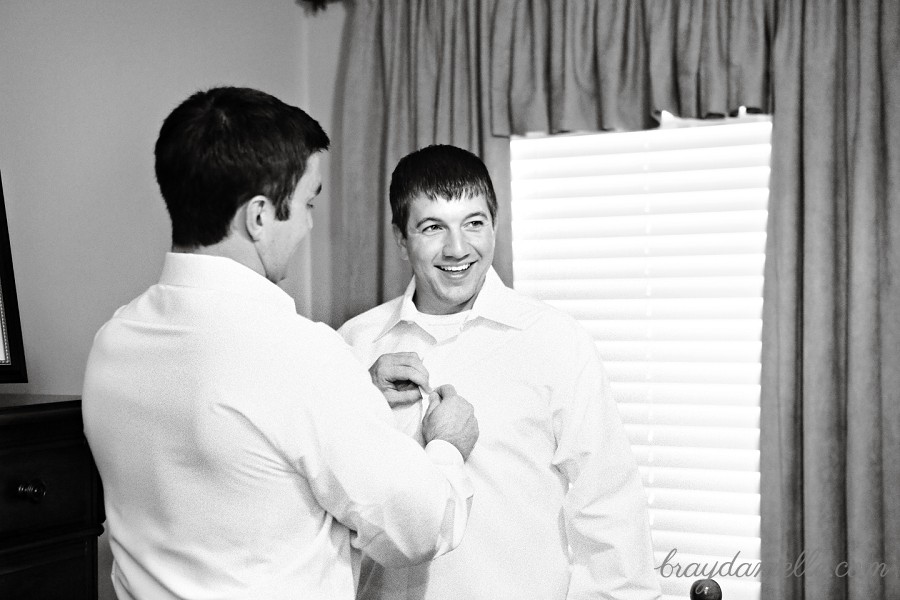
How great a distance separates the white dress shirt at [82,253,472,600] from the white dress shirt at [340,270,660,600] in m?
0.60

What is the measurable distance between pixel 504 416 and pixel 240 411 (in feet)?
2.74

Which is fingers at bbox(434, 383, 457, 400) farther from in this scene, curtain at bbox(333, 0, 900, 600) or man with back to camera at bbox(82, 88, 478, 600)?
curtain at bbox(333, 0, 900, 600)

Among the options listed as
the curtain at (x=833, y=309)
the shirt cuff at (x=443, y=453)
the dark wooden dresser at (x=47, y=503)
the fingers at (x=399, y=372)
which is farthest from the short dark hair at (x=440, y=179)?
the curtain at (x=833, y=309)

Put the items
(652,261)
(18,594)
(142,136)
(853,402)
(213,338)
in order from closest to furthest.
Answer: (213,338)
(18,594)
(853,402)
(142,136)
(652,261)

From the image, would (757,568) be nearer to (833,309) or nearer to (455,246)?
(833,309)

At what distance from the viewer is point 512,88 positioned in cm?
276

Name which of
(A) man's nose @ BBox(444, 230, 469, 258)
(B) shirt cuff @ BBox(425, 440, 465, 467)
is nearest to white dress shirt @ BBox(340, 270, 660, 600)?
(A) man's nose @ BBox(444, 230, 469, 258)

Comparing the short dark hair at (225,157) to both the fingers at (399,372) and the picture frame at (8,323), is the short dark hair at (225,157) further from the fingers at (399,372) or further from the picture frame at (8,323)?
the picture frame at (8,323)

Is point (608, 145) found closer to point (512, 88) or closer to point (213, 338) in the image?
point (512, 88)

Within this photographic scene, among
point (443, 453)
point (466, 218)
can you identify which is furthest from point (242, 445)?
point (466, 218)

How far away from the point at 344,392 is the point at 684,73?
177 centimetres

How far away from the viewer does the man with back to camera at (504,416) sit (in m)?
1.79

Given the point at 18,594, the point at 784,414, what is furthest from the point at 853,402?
the point at 18,594

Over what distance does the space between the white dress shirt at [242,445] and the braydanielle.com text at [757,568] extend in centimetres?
155
